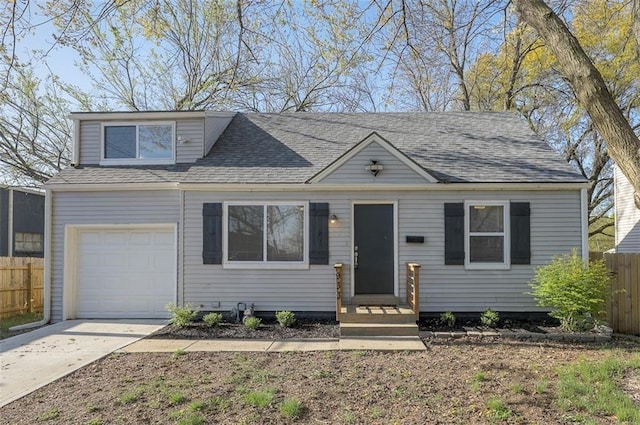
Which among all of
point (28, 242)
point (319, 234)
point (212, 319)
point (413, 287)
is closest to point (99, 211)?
point (212, 319)

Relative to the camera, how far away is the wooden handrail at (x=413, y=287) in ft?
25.6

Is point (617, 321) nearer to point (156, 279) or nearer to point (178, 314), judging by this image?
point (178, 314)

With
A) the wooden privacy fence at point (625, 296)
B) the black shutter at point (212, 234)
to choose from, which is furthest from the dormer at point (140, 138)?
the wooden privacy fence at point (625, 296)

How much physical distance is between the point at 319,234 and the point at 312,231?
0.53ft

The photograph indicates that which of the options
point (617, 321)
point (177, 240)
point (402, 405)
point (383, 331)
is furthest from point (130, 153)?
point (617, 321)

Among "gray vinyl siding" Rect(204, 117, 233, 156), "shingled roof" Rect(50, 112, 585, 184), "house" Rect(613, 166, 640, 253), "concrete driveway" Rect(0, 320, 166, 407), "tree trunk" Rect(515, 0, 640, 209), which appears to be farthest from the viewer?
"house" Rect(613, 166, 640, 253)

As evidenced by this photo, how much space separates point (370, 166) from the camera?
8.65 m

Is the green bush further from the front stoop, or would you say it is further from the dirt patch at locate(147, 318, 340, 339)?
the dirt patch at locate(147, 318, 340, 339)

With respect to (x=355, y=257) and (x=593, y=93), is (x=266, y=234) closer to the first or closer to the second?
(x=355, y=257)

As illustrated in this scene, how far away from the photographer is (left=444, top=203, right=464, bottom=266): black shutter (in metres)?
8.68

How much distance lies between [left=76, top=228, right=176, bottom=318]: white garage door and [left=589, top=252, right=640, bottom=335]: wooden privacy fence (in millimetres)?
9325

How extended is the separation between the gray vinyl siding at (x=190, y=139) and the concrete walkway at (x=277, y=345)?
4.39 m

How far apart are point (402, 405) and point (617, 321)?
654cm

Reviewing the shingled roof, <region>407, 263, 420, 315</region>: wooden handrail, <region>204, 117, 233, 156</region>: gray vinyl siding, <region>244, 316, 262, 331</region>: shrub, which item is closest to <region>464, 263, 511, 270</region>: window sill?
<region>407, 263, 420, 315</region>: wooden handrail
